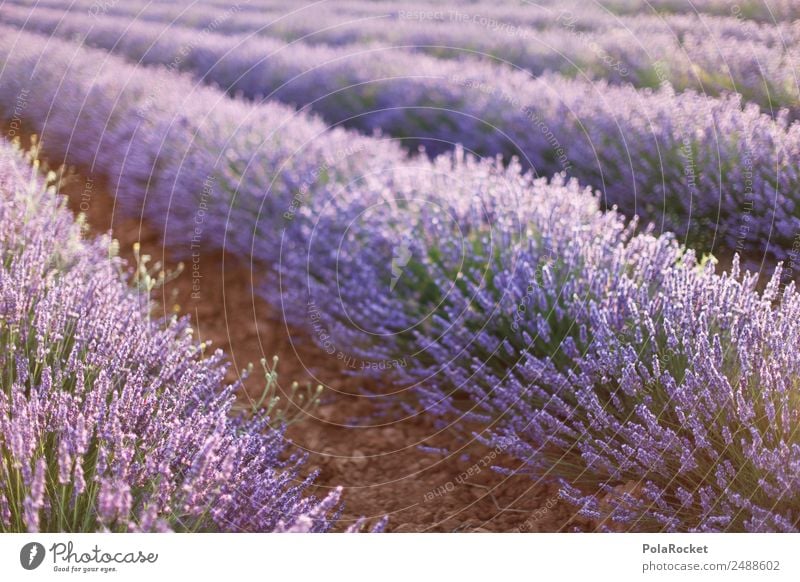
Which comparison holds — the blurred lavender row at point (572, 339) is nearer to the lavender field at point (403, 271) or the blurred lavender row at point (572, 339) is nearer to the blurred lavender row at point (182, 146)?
the lavender field at point (403, 271)

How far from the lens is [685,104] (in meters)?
3.10

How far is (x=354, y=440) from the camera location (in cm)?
248

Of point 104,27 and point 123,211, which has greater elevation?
point 104,27

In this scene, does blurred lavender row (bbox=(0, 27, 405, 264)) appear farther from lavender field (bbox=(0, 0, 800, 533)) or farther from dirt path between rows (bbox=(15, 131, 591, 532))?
dirt path between rows (bbox=(15, 131, 591, 532))

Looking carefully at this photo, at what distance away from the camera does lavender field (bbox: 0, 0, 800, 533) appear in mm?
1784

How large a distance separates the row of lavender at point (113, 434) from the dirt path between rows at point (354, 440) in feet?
0.68

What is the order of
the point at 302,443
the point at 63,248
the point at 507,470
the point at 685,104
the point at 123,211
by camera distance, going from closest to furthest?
the point at 507,470
the point at 302,443
the point at 63,248
the point at 685,104
the point at 123,211
